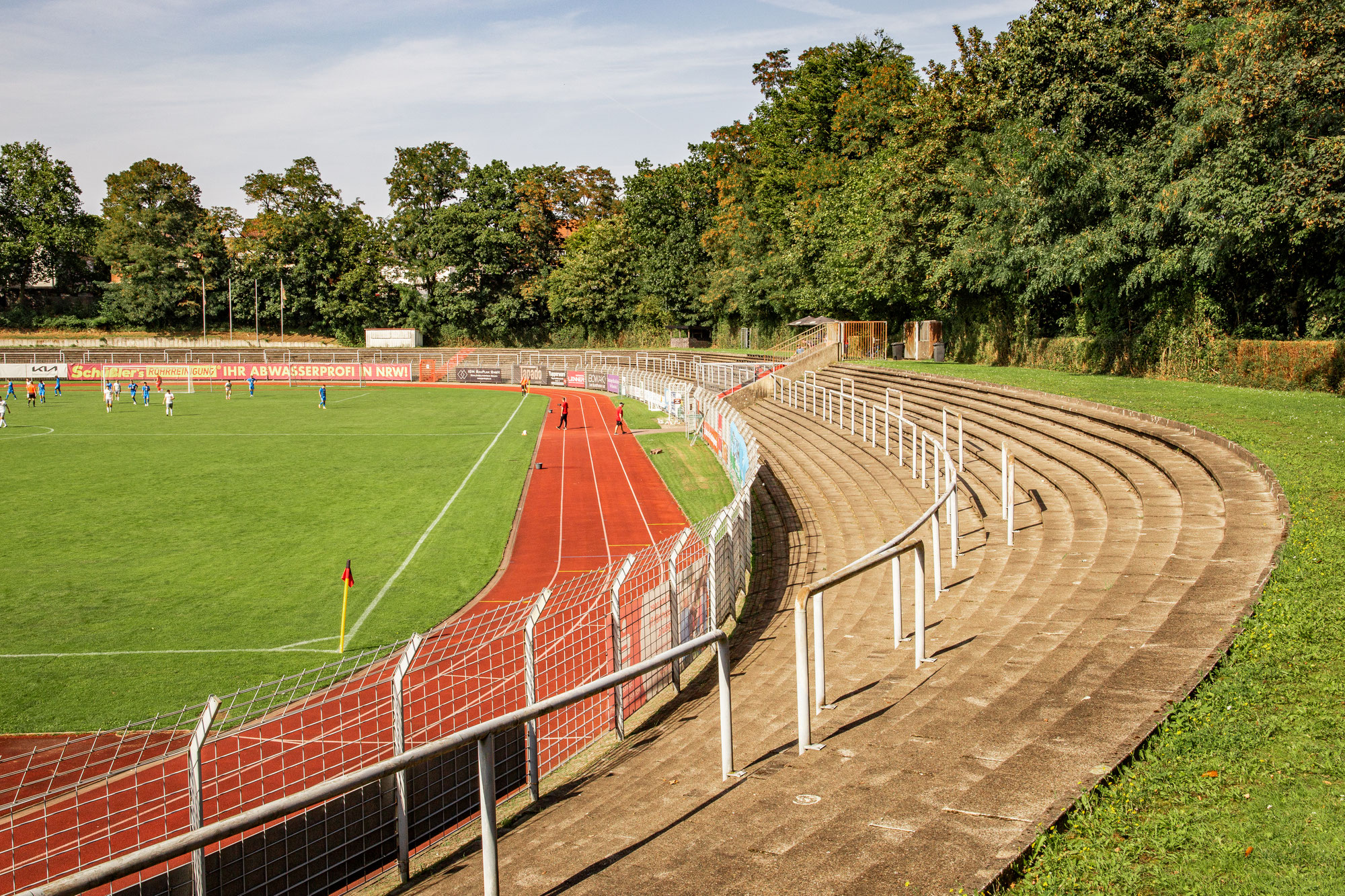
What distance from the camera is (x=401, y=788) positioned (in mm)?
5281

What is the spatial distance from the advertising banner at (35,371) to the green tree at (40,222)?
24801mm

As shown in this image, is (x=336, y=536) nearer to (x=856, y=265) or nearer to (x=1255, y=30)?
(x=1255, y=30)

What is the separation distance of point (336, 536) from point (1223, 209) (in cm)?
2379

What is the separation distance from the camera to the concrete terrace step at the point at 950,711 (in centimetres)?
426

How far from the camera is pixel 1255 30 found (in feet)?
71.8

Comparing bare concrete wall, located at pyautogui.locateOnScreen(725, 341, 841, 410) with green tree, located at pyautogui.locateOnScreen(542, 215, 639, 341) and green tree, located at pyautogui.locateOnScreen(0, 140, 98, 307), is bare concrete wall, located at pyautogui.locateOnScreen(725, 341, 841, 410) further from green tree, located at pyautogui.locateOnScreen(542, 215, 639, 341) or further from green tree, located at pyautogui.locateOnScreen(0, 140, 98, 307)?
green tree, located at pyautogui.locateOnScreen(0, 140, 98, 307)

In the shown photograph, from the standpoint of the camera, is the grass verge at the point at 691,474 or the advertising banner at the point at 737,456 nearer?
the advertising banner at the point at 737,456

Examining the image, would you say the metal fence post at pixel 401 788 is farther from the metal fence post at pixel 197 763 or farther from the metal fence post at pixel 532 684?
the metal fence post at pixel 197 763

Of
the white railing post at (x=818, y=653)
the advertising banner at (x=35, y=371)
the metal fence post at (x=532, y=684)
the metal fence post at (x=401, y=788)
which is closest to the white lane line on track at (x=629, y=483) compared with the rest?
the metal fence post at (x=532, y=684)

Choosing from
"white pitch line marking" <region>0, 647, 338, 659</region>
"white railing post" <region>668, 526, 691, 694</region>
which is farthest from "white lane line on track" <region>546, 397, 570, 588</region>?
"white railing post" <region>668, 526, 691, 694</region>

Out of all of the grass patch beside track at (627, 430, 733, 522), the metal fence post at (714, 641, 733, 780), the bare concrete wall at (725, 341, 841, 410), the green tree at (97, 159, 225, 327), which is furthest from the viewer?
the green tree at (97, 159, 225, 327)

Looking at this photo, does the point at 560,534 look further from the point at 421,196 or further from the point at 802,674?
the point at 421,196

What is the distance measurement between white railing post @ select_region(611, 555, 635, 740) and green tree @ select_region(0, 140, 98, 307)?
10531 centimetres

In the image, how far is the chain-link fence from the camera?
17.1 feet
